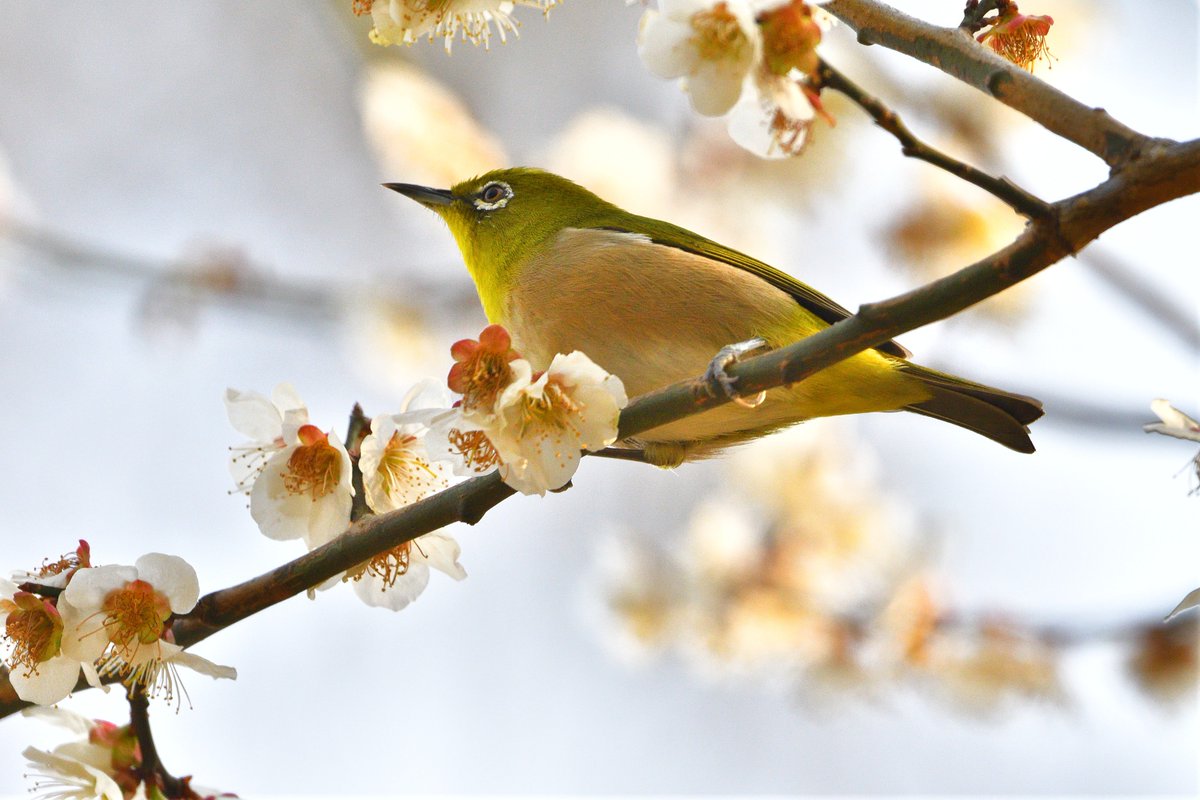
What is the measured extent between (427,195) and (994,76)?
6.88 feet

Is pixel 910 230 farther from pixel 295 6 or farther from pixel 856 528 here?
pixel 295 6

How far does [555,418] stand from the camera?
4.98 ft

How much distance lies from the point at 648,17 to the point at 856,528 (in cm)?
332

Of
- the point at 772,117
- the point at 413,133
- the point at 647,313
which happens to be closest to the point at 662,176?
the point at 413,133

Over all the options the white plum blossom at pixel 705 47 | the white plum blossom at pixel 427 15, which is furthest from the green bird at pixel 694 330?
the white plum blossom at pixel 705 47

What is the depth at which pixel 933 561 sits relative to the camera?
4.17 meters

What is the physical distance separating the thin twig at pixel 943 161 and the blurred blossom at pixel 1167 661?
3097 mm

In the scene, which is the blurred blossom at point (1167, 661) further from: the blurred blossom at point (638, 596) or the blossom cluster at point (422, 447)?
the blossom cluster at point (422, 447)

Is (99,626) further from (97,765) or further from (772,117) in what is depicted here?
(772,117)

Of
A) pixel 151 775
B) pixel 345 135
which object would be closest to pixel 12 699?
pixel 151 775

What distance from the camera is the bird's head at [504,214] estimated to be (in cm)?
278

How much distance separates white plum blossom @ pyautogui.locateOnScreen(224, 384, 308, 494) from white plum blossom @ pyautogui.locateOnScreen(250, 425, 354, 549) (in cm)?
3

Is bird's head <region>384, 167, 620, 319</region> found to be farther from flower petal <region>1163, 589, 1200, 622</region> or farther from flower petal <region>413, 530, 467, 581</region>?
flower petal <region>1163, 589, 1200, 622</region>

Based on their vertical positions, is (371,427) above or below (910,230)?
below
